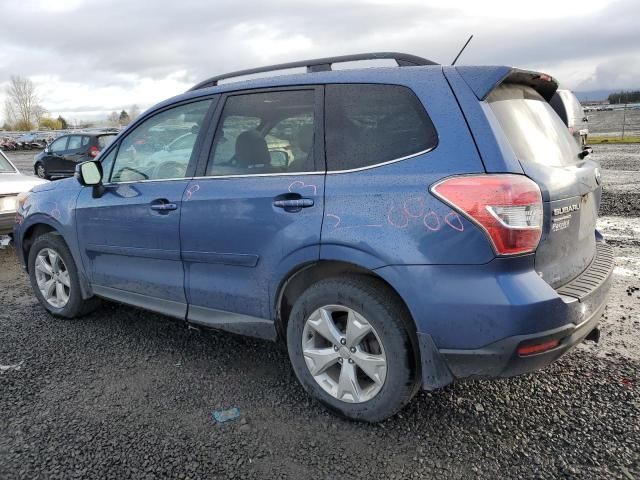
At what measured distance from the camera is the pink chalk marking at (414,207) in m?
2.52

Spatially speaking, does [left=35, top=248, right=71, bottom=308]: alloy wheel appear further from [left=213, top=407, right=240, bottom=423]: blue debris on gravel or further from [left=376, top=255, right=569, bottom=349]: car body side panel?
[left=376, top=255, right=569, bottom=349]: car body side panel

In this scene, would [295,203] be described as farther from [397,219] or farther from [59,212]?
[59,212]

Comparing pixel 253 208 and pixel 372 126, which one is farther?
pixel 253 208

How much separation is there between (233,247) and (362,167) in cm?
94

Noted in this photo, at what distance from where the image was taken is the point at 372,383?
2861mm

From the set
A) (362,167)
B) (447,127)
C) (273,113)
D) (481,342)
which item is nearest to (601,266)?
(481,342)

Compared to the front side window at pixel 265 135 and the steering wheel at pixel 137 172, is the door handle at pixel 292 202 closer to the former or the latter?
the front side window at pixel 265 135

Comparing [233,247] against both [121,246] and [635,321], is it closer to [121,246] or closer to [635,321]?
[121,246]

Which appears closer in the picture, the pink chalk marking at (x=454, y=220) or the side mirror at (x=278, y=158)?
the pink chalk marking at (x=454, y=220)

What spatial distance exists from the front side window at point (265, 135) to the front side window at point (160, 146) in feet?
0.83

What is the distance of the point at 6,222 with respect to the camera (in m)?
6.77

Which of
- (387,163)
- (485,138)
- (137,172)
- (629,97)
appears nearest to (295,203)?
(387,163)

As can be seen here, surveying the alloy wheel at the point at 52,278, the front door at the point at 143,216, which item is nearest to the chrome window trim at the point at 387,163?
the front door at the point at 143,216

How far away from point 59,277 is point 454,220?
3631 mm
